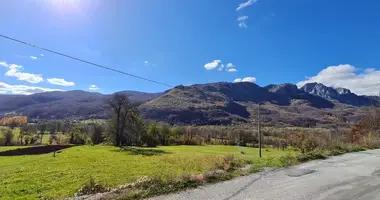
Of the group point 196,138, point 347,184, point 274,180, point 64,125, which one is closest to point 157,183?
point 274,180

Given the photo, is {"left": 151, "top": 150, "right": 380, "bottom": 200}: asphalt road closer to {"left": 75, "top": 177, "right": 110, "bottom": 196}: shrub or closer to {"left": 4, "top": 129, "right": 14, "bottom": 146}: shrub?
{"left": 75, "top": 177, "right": 110, "bottom": 196}: shrub

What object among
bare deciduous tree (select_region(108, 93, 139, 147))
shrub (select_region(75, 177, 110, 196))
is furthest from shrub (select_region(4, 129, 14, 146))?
shrub (select_region(75, 177, 110, 196))

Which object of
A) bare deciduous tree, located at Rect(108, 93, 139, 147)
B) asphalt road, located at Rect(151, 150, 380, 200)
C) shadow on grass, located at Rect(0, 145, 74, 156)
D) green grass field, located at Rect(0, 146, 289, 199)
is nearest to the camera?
asphalt road, located at Rect(151, 150, 380, 200)

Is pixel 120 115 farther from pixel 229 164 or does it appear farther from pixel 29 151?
pixel 229 164

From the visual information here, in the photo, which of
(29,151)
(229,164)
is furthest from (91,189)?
(29,151)

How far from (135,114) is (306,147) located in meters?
44.2

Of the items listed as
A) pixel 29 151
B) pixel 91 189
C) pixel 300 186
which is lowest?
pixel 29 151

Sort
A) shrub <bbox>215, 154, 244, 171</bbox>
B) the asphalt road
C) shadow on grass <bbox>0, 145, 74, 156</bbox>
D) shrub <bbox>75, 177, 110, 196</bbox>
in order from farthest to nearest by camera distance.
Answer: shadow on grass <bbox>0, 145, 74, 156</bbox>
shrub <bbox>215, 154, 244, 171</bbox>
shrub <bbox>75, 177, 110, 196</bbox>
the asphalt road

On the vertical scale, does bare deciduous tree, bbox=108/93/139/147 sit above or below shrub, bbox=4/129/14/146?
above

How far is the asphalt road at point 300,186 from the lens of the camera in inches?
309

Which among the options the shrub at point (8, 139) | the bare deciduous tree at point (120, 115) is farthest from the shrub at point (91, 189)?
the shrub at point (8, 139)

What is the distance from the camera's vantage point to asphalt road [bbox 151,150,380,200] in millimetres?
7854

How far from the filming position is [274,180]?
32.5ft

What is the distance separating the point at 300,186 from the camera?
9.00m
